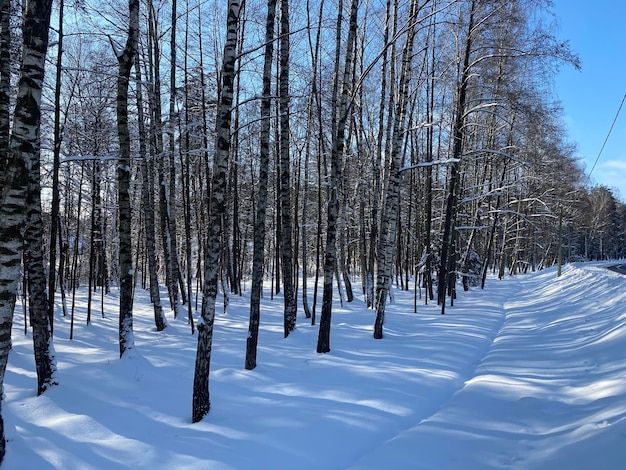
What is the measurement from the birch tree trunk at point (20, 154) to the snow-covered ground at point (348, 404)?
2229 millimetres

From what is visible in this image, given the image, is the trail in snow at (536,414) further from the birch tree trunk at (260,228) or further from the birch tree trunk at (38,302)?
the birch tree trunk at (38,302)

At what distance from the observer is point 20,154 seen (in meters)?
4.08

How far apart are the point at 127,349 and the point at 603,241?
76.4 m

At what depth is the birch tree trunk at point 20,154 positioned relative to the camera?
13.2 feet

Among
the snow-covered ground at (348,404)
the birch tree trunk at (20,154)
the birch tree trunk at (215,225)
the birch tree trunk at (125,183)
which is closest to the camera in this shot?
the birch tree trunk at (20,154)

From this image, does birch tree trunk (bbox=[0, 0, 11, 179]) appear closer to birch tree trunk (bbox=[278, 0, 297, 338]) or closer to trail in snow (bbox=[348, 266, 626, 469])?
birch tree trunk (bbox=[278, 0, 297, 338])

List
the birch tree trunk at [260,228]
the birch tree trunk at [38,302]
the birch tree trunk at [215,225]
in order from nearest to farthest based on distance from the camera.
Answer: the birch tree trunk at [215,225], the birch tree trunk at [38,302], the birch tree trunk at [260,228]

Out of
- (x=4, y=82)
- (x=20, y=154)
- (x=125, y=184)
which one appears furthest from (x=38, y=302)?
(x=20, y=154)

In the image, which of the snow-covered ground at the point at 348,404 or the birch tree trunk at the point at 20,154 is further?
the snow-covered ground at the point at 348,404

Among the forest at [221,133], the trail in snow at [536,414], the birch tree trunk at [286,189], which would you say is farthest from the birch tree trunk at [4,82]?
the trail in snow at [536,414]

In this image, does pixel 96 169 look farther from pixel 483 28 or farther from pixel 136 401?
pixel 483 28

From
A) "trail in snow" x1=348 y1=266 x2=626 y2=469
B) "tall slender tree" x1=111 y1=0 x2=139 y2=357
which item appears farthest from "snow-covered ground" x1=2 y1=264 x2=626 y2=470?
"tall slender tree" x1=111 y1=0 x2=139 y2=357

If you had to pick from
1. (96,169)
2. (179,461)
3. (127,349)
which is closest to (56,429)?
(179,461)

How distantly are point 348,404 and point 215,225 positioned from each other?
128 inches
